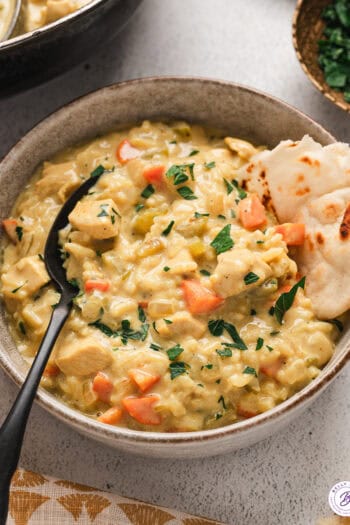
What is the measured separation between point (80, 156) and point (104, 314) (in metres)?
1.00

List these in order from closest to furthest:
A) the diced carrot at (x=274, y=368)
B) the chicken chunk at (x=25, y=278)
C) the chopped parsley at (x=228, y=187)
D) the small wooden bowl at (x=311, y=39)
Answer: the diced carrot at (x=274, y=368)
the chicken chunk at (x=25, y=278)
the chopped parsley at (x=228, y=187)
the small wooden bowl at (x=311, y=39)

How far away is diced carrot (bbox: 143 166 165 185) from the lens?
13.0 feet

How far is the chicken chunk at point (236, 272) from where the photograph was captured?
11.6ft

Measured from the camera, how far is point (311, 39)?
4.87 metres

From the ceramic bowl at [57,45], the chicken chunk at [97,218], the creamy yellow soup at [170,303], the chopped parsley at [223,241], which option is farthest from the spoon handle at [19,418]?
the ceramic bowl at [57,45]

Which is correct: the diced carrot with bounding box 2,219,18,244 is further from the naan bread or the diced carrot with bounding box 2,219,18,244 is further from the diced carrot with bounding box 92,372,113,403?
the naan bread

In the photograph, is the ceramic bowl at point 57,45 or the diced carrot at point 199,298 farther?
the ceramic bowl at point 57,45

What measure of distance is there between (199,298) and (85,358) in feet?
1.93

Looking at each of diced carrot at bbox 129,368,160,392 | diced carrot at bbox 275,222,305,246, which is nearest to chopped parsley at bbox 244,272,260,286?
diced carrot at bbox 275,222,305,246

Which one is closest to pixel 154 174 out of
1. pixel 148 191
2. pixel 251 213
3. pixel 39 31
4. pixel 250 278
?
pixel 148 191

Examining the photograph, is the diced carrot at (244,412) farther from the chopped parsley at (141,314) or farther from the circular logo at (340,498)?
the circular logo at (340,498)

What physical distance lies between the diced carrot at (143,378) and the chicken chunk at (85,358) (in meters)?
0.13

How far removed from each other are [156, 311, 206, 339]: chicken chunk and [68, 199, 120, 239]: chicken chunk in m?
0.54

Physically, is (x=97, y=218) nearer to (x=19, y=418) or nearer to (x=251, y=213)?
(x=251, y=213)
